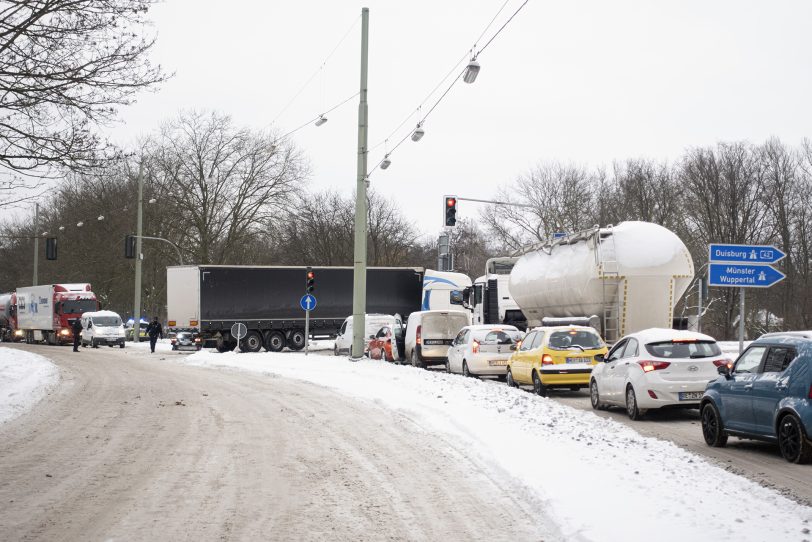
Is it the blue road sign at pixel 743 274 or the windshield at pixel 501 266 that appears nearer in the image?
the blue road sign at pixel 743 274

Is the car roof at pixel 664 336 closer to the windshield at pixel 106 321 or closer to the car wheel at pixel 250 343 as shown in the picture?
the car wheel at pixel 250 343

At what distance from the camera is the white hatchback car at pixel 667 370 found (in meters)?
14.9

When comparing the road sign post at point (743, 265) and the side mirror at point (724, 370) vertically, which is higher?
the road sign post at point (743, 265)

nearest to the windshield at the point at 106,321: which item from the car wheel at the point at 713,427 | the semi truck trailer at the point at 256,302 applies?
the semi truck trailer at the point at 256,302

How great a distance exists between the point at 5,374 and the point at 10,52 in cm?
1172

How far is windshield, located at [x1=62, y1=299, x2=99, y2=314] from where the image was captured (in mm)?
54938

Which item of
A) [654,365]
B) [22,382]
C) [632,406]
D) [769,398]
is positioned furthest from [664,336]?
[22,382]

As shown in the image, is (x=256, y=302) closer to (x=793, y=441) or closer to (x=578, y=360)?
(x=578, y=360)

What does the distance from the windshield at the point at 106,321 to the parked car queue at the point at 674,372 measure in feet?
112

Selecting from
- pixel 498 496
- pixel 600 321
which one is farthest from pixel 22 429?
pixel 600 321

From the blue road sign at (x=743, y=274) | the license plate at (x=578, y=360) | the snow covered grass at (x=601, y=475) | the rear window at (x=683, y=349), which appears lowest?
the snow covered grass at (x=601, y=475)

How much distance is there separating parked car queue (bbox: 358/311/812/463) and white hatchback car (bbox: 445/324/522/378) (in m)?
0.03

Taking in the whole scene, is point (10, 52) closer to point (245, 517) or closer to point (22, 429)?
point (22, 429)

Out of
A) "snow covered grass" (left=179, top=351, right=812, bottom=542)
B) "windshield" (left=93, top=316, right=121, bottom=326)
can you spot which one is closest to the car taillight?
"snow covered grass" (left=179, top=351, right=812, bottom=542)
